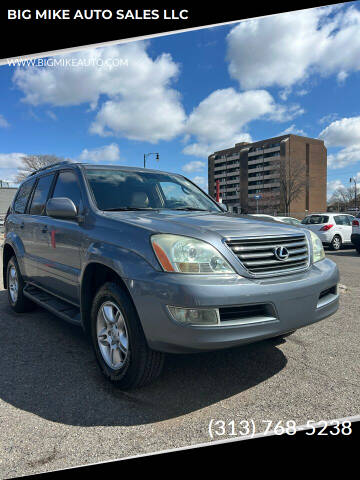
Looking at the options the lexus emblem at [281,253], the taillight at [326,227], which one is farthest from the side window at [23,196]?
the taillight at [326,227]

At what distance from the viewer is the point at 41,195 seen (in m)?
4.43

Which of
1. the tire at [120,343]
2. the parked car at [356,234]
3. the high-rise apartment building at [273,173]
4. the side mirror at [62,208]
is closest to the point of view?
the tire at [120,343]

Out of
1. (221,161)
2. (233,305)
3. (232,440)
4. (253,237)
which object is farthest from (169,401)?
(221,161)

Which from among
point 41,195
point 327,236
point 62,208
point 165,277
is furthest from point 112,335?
point 327,236

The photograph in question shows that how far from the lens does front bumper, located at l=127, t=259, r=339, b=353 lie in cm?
221

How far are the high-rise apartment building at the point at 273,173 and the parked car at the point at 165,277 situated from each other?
6523cm

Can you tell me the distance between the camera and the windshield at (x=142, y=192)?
11.1 ft

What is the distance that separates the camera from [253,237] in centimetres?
252

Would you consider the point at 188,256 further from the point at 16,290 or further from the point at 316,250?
the point at 16,290

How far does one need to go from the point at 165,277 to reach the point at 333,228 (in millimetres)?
13954

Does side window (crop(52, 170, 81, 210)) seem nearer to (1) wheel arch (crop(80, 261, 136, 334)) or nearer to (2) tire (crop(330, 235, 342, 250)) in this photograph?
(1) wheel arch (crop(80, 261, 136, 334))

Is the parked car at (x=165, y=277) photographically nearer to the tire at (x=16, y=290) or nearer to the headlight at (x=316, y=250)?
the headlight at (x=316, y=250)

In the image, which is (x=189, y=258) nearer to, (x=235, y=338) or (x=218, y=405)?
(x=235, y=338)

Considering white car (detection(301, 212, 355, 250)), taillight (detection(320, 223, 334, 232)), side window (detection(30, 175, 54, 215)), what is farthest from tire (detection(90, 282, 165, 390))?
taillight (detection(320, 223, 334, 232))
